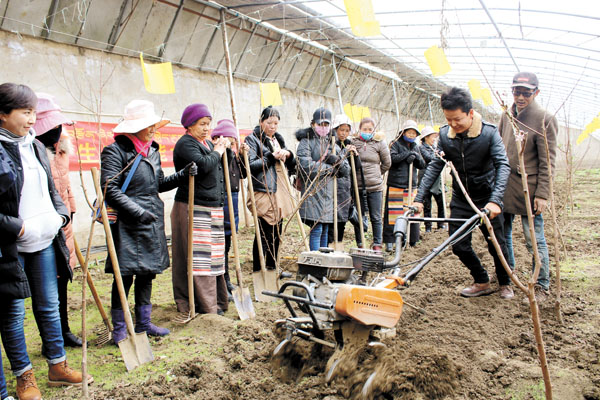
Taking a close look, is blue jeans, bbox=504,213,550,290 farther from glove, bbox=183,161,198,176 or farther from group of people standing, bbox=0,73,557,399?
glove, bbox=183,161,198,176

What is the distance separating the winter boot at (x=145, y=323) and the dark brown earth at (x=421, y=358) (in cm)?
11

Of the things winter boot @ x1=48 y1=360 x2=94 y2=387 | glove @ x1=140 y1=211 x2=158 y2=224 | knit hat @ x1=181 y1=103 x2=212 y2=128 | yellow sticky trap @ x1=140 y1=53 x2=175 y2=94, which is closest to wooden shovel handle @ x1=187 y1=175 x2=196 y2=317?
glove @ x1=140 y1=211 x2=158 y2=224

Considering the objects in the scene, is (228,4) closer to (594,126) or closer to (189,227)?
(189,227)

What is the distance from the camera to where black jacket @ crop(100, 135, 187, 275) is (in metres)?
3.25

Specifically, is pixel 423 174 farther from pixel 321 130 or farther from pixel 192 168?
pixel 192 168

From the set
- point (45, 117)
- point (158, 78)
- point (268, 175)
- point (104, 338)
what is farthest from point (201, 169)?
point (158, 78)

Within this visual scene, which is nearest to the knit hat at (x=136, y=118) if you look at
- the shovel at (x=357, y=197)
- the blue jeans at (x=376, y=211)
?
the shovel at (x=357, y=197)

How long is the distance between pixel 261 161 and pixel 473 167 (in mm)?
2055

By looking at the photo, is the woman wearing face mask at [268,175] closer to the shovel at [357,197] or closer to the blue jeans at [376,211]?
the shovel at [357,197]

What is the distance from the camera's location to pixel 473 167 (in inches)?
160

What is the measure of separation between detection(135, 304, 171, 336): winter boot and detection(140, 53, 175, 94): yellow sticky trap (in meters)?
2.89

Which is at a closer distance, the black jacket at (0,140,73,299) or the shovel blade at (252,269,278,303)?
the black jacket at (0,140,73,299)

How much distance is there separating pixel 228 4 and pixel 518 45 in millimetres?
7714

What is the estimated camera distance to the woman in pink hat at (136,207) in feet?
10.7
